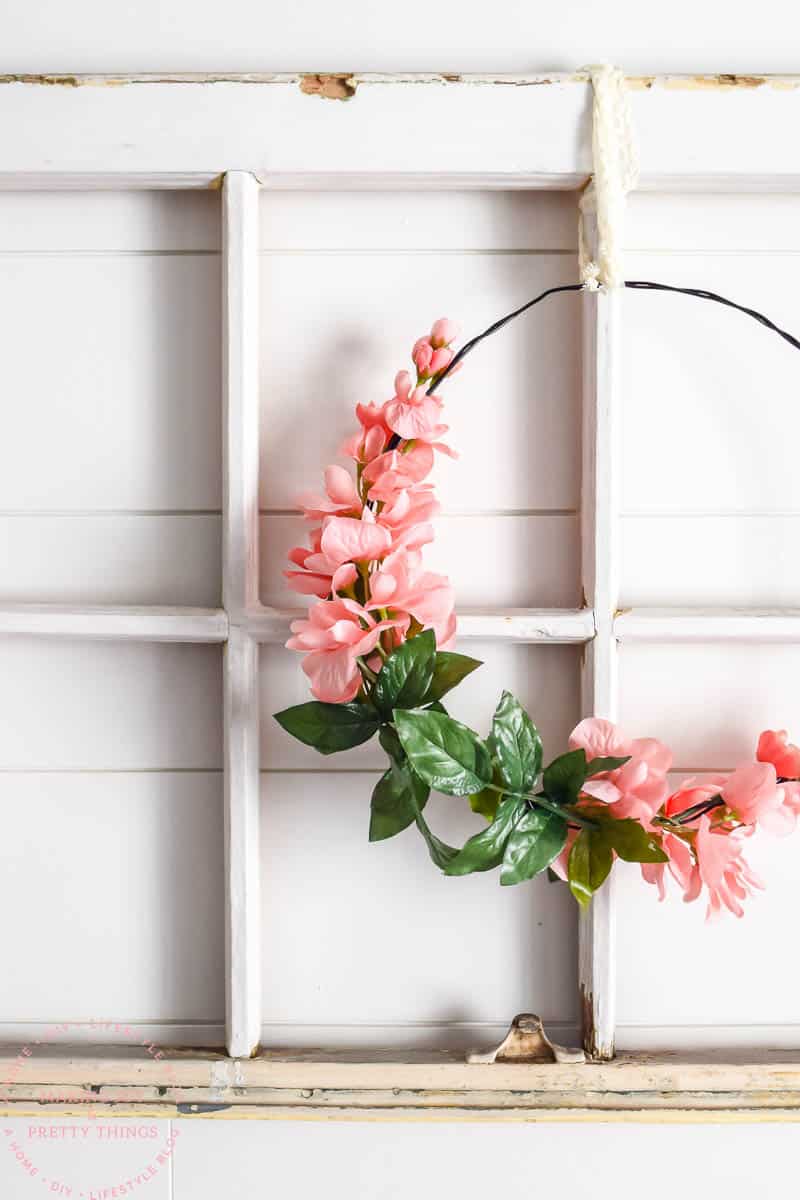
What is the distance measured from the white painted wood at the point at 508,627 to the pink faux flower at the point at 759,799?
0.14m

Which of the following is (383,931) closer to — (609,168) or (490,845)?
(490,845)

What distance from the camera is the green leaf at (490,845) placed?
22.1 inches

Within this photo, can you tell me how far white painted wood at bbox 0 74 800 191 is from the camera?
0.63m

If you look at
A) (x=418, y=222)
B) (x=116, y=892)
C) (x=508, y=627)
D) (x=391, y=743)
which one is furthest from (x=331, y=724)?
(x=418, y=222)

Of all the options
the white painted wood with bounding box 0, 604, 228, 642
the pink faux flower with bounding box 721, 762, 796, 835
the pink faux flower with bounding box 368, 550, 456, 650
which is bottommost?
the pink faux flower with bounding box 721, 762, 796, 835

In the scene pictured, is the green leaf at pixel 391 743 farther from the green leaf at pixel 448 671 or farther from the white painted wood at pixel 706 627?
the white painted wood at pixel 706 627

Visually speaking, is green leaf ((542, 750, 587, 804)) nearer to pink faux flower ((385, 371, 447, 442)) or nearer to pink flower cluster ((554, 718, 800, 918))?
pink flower cluster ((554, 718, 800, 918))

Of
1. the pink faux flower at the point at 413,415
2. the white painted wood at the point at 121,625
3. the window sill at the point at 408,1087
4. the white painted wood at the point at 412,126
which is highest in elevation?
the white painted wood at the point at 412,126

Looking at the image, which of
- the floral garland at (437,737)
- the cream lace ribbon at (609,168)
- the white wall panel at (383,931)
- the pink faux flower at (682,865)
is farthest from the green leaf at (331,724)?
the cream lace ribbon at (609,168)

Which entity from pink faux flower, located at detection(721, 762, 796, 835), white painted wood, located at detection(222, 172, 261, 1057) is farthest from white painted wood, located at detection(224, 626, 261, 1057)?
pink faux flower, located at detection(721, 762, 796, 835)

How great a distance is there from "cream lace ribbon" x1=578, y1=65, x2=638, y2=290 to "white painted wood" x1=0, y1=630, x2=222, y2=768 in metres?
0.41

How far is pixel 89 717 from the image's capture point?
2.26ft

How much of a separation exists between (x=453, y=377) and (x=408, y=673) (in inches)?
9.6

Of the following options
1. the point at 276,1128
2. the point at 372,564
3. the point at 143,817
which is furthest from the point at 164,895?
the point at 372,564
